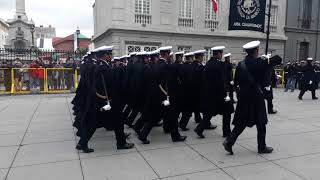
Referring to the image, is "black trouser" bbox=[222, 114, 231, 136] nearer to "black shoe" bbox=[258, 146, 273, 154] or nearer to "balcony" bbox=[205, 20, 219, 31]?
"black shoe" bbox=[258, 146, 273, 154]

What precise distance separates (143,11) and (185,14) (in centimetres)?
306

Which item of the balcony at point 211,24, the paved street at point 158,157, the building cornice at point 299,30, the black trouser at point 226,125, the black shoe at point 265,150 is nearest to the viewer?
the paved street at point 158,157

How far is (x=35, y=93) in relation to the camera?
51.6 feet

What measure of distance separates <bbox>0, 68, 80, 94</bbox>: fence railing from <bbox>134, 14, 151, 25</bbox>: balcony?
6118mm

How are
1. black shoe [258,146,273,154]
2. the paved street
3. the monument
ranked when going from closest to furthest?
the paved street
black shoe [258,146,273,154]
the monument

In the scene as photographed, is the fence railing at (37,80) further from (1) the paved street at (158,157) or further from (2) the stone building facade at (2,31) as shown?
(2) the stone building facade at (2,31)

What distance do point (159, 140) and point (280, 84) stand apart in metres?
16.5

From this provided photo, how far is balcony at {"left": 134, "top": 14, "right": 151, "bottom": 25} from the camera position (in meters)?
20.4

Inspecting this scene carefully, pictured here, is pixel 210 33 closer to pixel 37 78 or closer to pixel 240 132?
pixel 37 78

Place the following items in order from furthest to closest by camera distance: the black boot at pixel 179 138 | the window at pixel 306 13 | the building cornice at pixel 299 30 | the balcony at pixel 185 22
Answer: the window at pixel 306 13 → the building cornice at pixel 299 30 → the balcony at pixel 185 22 → the black boot at pixel 179 138

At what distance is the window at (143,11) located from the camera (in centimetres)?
2041

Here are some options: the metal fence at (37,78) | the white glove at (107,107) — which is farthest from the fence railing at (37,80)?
the white glove at (107,107)

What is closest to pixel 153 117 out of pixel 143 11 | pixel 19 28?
pixel 143 11

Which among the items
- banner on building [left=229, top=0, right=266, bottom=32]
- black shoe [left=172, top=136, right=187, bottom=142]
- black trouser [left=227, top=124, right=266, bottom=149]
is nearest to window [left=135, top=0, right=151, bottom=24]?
banner on building [left=229, top=0, right=266, bottom=32]
